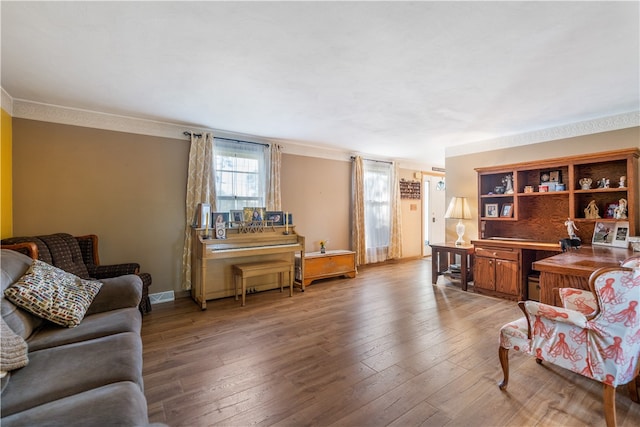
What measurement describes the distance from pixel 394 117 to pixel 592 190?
2533 millimetres

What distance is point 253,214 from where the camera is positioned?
418 centimetres

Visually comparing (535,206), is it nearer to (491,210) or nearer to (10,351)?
(491,210)

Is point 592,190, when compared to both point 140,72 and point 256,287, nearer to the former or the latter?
point 256,287

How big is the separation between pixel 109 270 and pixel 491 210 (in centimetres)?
526

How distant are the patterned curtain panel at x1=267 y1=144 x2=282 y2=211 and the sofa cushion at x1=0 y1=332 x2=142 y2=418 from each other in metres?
3.05

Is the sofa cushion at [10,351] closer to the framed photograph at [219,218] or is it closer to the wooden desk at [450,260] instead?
the framed photograph at [219,218]

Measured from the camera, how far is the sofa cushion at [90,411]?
3.27ft

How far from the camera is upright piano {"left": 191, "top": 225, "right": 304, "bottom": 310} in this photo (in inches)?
140

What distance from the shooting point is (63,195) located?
328 cm

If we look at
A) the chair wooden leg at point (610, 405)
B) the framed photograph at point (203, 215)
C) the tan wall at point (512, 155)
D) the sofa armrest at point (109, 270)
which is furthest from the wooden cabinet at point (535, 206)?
the sofa armrest at point (109, 270)

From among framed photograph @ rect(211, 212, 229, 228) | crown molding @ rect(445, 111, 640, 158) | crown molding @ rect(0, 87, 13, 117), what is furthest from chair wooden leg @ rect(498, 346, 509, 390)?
crown molding @ rect(0, 87, 13, 117)

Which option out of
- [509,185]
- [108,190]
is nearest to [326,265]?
[509,185]

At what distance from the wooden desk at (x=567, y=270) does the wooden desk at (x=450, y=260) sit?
5.18 ft

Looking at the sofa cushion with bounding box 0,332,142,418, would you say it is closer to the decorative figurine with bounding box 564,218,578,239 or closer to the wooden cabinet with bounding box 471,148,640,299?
the wooden cabinet with bounding box 471,148,640,299
